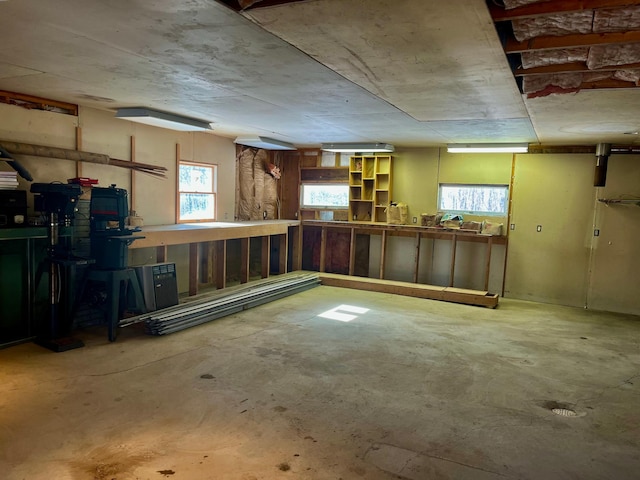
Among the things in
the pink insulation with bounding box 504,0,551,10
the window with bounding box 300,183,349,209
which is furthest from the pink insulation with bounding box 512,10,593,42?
the window with bounding box 300,183,349,209

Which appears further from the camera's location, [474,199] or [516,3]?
[474,199]

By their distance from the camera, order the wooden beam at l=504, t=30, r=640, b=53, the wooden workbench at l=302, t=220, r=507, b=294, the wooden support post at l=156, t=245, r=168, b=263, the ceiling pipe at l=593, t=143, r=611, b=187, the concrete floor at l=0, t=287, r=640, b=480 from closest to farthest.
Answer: the wooden beam at l=504, t=30, r=640, b=53
the concrete floor at l=0, t=287, r=640, b=480
the wooden support post at l=156, t=245, r=168, b=263
the ceiling pipe at l=593, t=143, r=611, b=187
the wooden workbench at l=302, t=220, r=507, b=294

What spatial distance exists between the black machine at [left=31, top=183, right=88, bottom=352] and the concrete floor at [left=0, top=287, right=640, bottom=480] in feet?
0.75

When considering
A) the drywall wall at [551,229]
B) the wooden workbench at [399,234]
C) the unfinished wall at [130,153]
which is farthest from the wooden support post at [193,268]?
the drywall wall at [551,229]

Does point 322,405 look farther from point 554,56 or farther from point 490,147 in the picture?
point 490,147

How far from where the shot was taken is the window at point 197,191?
6.91 metres

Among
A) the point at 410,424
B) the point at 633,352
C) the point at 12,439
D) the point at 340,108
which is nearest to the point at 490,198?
the point at 633,352

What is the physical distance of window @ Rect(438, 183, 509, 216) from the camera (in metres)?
7.52

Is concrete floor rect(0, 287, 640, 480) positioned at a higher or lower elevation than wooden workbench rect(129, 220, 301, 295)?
lower

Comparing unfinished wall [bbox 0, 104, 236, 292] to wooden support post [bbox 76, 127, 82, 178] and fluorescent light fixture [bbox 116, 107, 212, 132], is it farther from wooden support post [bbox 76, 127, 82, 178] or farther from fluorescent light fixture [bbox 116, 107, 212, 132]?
fluorescent light fixture [bbox 116, 107, 212, 132]

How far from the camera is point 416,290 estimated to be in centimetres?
730

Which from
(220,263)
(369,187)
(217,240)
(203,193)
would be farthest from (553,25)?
(369,187)

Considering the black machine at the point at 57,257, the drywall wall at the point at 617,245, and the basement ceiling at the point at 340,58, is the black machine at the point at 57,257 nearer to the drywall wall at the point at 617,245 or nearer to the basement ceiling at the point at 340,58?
the basement ceiling at the point at 340,58

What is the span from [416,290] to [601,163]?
131 inches
